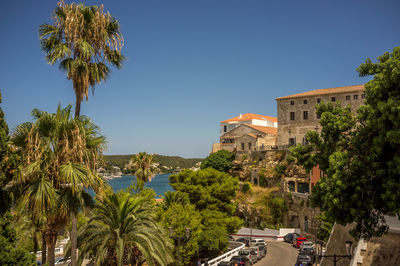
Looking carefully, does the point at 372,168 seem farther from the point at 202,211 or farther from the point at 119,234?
the point at 202,211

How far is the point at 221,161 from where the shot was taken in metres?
67.4

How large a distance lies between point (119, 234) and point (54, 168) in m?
4.24

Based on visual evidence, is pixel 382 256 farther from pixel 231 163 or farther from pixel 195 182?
pixel 231 163

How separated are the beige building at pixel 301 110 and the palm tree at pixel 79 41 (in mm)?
52341

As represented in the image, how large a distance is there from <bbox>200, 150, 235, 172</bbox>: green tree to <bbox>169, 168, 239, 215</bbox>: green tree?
23.2m

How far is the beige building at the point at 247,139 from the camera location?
67.6 meters

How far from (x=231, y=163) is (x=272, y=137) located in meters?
10.2

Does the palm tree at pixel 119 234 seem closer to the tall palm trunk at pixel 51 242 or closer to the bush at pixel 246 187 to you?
the tall palm trunk at pixel 51 242

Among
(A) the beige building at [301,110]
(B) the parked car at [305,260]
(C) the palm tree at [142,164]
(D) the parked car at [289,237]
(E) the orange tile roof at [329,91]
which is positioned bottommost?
(D) the parked car at [289,237]

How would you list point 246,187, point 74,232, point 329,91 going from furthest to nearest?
point 329,91, point 246,187, point 74,232

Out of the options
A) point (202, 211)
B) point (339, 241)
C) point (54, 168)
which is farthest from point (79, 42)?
point (202, 211)

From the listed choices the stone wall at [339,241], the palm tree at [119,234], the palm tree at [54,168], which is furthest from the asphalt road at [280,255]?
the palm tree at [54,168]

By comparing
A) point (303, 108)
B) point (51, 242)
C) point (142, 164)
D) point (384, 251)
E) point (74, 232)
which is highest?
point (303, 108)

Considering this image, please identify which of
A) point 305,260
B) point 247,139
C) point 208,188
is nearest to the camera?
point 305,260
